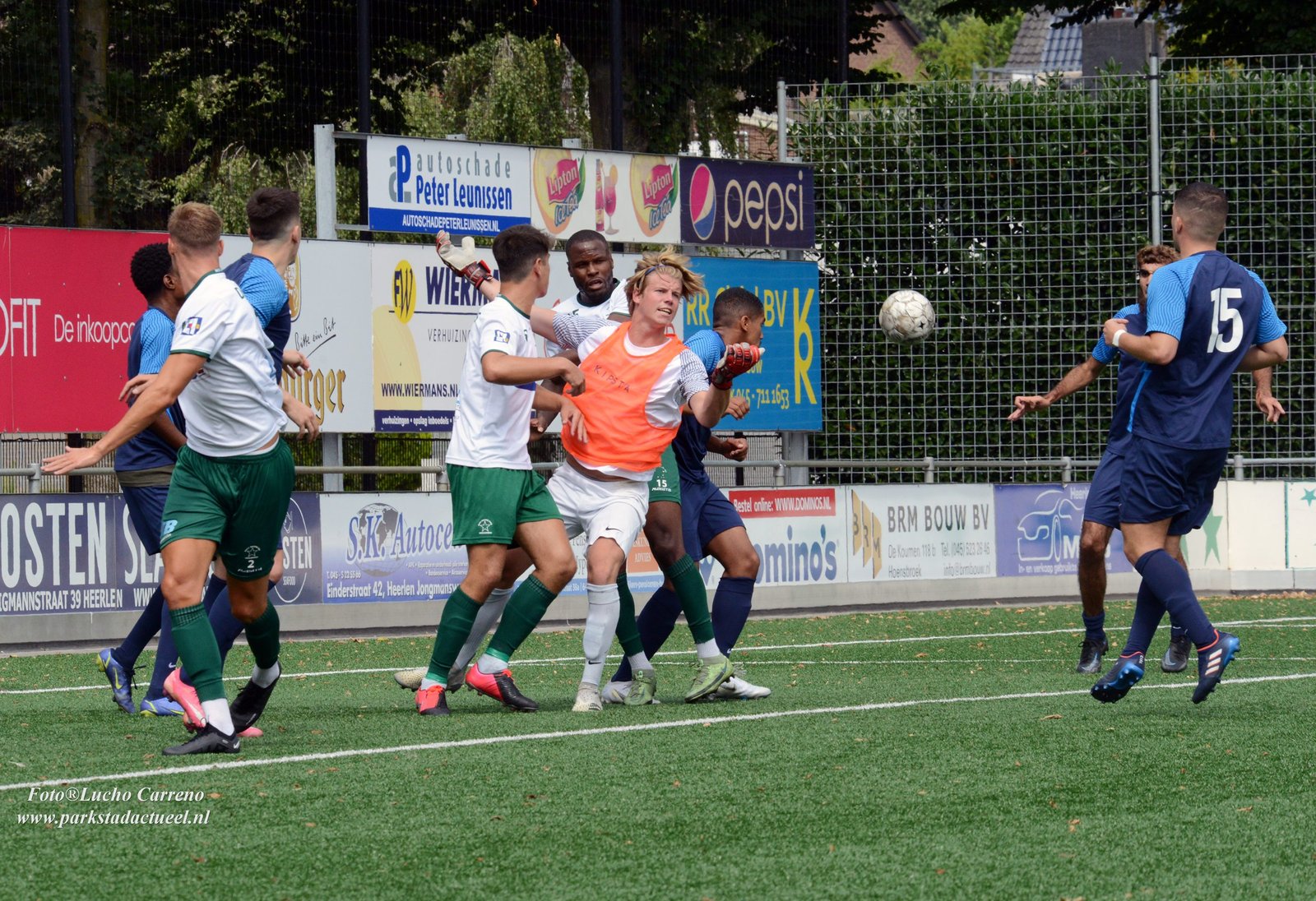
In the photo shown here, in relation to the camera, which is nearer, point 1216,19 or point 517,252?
point 517,252

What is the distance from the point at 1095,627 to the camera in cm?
957

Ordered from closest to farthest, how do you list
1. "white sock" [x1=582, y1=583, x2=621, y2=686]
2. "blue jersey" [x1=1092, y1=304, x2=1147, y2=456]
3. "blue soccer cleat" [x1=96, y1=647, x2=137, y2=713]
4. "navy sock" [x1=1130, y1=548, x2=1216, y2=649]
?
1. "navy sock" [x1=1130, y1=548, x2=1216, y2=649]
2. "white sock" [x1=582, y1=583, x2=621, y2=686]
3. "blue soccer cleat" [x1=96, y1=647, x2=137, y2=713]
4. "blue jersey" [x1=1092, y1=304, x2=1147, y2=456]

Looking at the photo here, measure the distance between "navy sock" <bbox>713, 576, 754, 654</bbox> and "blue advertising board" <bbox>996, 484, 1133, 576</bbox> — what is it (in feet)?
29.1

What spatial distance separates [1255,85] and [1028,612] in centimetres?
672

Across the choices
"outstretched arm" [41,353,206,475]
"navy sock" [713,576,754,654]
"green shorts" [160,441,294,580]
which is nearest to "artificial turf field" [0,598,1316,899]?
"navy sock" [713,576,754,654]

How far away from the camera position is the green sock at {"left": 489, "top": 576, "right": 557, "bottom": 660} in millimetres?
7539

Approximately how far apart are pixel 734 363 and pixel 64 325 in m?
7.66

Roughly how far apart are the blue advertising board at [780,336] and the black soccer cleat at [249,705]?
10739 mm

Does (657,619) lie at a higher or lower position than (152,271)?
lower

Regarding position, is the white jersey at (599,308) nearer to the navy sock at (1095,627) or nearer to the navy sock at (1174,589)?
the navy sock at (1174,589)

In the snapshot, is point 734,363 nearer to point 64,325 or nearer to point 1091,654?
point 1091,654

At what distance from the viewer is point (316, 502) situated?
45.2 feet

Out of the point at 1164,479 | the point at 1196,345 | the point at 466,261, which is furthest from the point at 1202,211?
the point at 466,261

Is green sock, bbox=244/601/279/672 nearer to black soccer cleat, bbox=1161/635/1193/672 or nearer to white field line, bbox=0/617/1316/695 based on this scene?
white field line, bbox=0/617/1316/695
